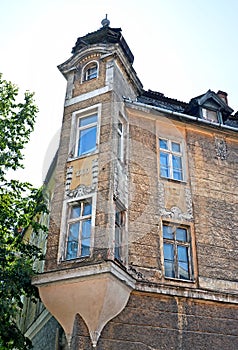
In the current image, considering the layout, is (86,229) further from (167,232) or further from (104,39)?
(104,39)

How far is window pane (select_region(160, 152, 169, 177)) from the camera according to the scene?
13.1 meters


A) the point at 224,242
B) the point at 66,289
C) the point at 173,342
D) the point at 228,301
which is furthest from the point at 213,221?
the point at 66,289

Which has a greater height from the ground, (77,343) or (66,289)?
(66,289)

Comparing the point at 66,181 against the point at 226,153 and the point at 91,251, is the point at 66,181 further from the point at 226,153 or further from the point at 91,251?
the point at 226,153

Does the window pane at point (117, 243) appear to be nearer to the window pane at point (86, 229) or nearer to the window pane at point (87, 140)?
the window pane at point (86, 229)

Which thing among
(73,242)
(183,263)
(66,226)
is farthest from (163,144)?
(73,242)

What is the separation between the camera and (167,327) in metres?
10.0

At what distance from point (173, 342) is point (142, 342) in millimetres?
838

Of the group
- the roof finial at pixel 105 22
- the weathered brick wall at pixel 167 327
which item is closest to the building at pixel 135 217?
the weathered brick wall at pixel 167 327

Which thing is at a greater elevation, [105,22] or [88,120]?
[105,22]

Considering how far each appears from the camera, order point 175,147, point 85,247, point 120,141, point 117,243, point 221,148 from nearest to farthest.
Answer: point 85,247, point 117,243, point 120,141, point 175,147, point 221,148

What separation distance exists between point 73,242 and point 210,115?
25.8ft

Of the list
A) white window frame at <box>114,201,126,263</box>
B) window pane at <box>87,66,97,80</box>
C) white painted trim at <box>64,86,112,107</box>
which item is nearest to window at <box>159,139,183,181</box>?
white window frame at <box>114,201,126,263</box>

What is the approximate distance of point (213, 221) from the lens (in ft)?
41.1
